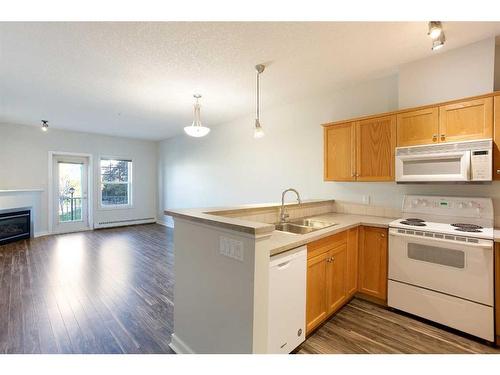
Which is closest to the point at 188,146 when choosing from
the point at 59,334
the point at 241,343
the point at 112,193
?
the point at 112,193

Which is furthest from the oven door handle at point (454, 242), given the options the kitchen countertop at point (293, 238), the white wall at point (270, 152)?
the white wall at point (270, 152)

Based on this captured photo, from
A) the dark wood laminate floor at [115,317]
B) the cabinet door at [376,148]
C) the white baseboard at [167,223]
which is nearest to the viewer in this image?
the dark wood laminate floor at [115,317]

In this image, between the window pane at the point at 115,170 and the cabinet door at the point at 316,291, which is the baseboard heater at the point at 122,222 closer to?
the window pane at the point at 115,170

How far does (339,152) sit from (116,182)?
665 cm

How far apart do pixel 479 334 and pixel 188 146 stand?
6.33 metres

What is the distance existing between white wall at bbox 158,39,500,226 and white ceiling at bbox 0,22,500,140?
0.22 meters

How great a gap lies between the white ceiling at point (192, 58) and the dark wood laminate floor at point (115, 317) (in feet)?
8.76

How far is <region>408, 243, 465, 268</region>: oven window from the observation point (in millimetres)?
2119

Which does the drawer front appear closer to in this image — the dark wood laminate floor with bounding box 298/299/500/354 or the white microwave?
the dark wood laminate floor with bounding box 298/299/500/354

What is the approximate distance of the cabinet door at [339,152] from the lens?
3.09 m

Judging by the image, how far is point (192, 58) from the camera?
8.62 feet

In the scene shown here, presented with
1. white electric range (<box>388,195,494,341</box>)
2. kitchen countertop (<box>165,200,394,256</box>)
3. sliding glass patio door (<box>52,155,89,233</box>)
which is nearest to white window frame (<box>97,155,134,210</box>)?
sliding glass patio door (<box>52,155,89,233</box>)

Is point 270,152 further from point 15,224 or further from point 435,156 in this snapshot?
point 15,224
